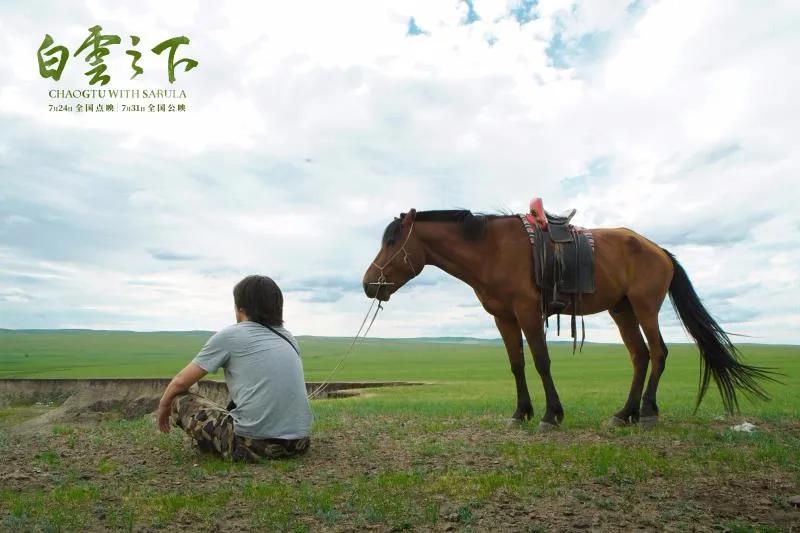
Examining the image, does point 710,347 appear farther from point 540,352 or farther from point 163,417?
point 163,417

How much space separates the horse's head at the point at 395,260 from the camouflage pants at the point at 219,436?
2.61 meters

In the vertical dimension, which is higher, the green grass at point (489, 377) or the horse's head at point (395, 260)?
the horse's head at point (395, 260)

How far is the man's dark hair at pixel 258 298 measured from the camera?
5871 millimetres

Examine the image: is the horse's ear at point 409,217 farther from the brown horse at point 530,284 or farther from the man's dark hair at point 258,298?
the man's dark hair at point 258,298

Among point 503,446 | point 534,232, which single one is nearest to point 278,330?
point 503,446

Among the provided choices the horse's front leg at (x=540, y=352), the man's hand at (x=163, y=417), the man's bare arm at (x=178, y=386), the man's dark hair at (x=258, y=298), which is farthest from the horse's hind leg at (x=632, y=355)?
the man's hand at (x=163, y=417)

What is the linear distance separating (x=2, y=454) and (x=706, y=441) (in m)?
7.67

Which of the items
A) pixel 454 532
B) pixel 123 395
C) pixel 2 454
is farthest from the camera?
pixel 123 395

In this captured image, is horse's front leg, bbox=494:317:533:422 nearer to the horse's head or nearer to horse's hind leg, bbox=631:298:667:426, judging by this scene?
the horse's head

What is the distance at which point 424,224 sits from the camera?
27.3 feet

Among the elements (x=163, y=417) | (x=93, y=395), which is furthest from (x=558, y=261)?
(x=93, y=395)

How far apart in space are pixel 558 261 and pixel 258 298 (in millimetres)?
4159

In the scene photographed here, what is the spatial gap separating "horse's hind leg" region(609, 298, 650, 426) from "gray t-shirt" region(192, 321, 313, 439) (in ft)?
16.1

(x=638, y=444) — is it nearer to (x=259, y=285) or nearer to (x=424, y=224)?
(x=424, y=224)
